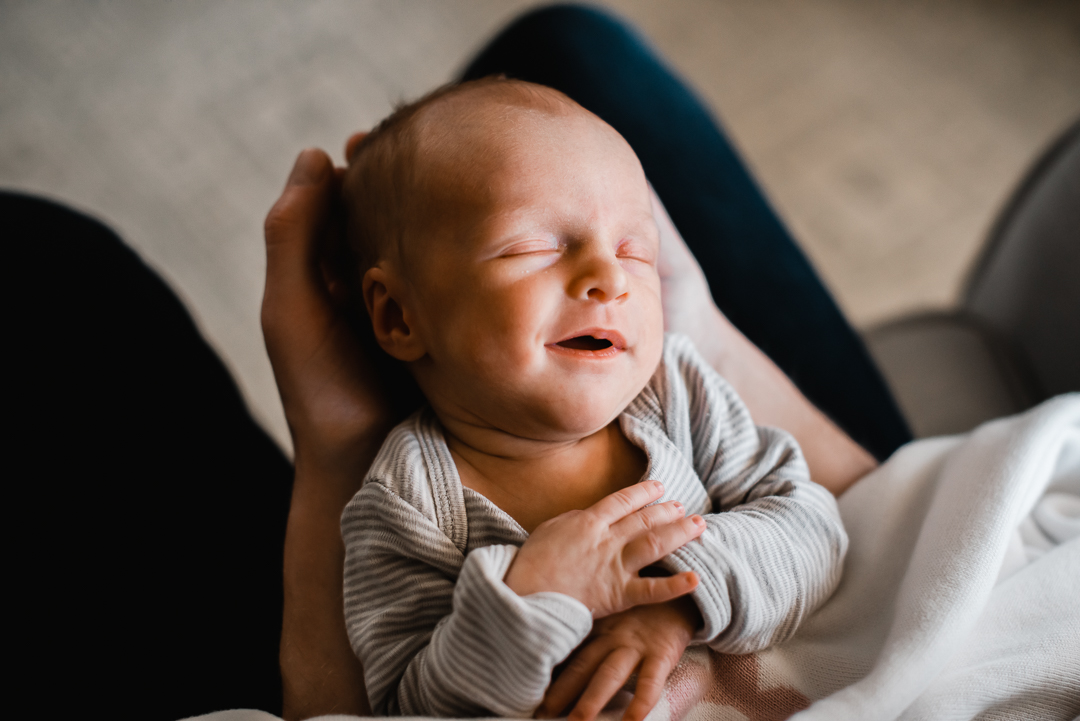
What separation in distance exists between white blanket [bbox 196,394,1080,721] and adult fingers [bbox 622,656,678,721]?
59mm

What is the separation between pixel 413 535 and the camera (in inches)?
29.3

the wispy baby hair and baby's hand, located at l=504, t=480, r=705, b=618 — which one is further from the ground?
the wispy baby hair

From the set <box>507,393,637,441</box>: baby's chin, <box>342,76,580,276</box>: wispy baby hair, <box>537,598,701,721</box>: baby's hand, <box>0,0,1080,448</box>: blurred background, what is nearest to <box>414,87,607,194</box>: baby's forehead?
<box>342,76,580,276</box>: wispy baby hair

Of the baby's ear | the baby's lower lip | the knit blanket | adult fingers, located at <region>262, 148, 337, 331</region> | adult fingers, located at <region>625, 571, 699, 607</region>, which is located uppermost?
adult fingers, located at <region>262, 148, 337, 331</region>

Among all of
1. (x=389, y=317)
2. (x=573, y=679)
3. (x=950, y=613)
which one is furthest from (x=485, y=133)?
(x=950, y=613)

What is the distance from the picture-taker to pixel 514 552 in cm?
70

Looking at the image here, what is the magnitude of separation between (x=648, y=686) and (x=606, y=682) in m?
0.04

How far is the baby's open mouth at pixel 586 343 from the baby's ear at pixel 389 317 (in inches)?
6.3

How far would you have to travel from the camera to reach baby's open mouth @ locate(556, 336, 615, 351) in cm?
76

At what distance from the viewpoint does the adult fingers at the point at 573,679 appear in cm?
69

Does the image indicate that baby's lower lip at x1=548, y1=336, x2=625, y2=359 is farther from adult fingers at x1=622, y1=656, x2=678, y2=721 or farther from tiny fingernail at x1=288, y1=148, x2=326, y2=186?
tiny fingernail at x1=288, y1=148, x2=326, y2=186

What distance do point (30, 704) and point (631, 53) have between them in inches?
47.7

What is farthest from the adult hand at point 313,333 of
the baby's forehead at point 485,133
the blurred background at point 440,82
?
the blurred background at point 440,82

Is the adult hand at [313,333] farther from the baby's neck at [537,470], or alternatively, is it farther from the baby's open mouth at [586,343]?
the baby's open mouth at [586,343]
